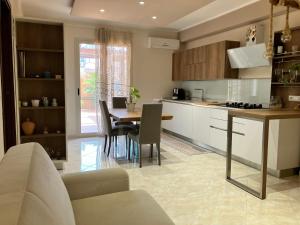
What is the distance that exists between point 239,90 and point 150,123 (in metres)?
2.23

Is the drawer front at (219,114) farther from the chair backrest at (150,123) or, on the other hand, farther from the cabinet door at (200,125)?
the chair backrest at (150,123)

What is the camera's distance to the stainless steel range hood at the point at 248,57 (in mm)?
3947

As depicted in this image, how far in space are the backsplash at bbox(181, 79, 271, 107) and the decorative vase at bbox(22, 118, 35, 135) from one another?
3762 mm

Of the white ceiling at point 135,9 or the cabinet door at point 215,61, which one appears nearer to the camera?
the white ceiling at point 135,9

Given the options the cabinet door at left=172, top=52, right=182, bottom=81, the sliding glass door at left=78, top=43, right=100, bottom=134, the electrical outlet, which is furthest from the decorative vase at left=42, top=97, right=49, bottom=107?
the cabinet door at left=172, top=52, right=182, bottom=81

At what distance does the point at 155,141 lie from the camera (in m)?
3.75

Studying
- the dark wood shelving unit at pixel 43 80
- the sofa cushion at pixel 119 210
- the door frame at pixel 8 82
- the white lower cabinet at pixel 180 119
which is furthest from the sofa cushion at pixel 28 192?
the white lower cabinet at pixel 180 119

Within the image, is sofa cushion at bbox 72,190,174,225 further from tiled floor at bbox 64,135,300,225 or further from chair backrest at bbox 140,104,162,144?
chair backrest at bbox 140,104,162,144

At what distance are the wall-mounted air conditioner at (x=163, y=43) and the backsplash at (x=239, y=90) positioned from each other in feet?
3.82

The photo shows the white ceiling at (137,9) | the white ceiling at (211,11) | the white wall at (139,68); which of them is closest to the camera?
the white ceiling at (137,9)

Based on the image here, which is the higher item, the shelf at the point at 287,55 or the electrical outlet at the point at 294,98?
the shelf at the point at 287,55

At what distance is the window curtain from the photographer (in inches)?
226

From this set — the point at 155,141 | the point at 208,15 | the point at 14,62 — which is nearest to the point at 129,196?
the point at 155,141

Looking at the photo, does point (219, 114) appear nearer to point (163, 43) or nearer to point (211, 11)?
point (211, 11)
